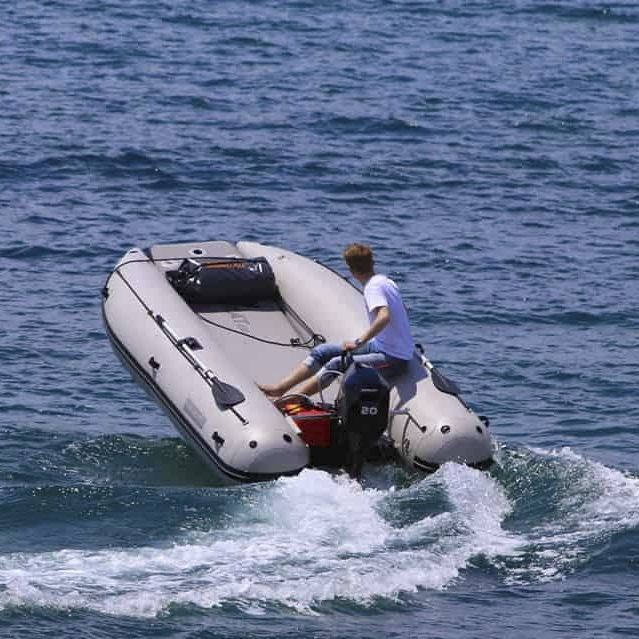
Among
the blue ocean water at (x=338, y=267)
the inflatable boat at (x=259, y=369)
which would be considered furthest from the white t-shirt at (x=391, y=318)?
the blue ocean water at (x=338, y=267)

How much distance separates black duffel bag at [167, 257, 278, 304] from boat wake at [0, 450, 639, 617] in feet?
9.33

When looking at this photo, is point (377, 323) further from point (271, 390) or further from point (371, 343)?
point (271, 390)

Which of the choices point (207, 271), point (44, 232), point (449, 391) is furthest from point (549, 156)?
point (449, 391)

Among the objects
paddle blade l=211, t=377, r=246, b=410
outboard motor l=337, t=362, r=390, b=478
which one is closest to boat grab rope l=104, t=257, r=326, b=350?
paddle blade l=211, t=377, r=246, b=410

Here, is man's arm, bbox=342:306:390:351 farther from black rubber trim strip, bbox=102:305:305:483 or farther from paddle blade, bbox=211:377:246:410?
black rubber trim strip, bbox=102:305:305:483

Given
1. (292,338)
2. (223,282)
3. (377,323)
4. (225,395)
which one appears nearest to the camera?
(225,395)

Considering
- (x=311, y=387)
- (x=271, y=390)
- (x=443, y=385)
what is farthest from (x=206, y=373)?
(x=443, y=385)

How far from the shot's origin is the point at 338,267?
1538 centimetres

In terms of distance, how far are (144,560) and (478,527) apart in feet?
5.98

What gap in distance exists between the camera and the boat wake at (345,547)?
8.41m

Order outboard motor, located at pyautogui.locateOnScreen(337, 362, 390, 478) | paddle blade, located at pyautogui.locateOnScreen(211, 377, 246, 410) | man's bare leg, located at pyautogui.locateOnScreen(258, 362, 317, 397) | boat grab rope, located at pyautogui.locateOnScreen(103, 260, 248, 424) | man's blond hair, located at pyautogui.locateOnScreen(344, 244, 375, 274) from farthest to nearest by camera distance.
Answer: man's bare leg, located at pyautogui.locateOnScreen(258, 362, 317, 397) < man's blond hair, located at pyautogui.locateOnScreen(344, 244, 375, 274) < boat grab rope, located at pyautogui.locateOnScreen(103, 260, 248, 424) < paddle blade, located at pyautogui.locateOnScreen(211, 377, 246, 410) < outboard motor, located at pyautogui.locateOnScreen(337, 362, 390, 478)

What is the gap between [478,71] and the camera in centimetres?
2284

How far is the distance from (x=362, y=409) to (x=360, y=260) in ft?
3.52

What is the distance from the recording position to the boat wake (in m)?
8.41
